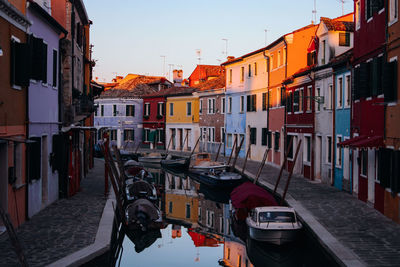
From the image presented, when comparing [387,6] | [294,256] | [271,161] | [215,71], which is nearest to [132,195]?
[294,256]

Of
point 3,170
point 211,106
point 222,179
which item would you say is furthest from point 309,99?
point 211,106

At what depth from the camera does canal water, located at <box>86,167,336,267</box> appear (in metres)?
14.2

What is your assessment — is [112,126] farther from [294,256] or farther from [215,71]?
[294,256]

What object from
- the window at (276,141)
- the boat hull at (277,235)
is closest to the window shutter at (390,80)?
the boat hull at (277,235)

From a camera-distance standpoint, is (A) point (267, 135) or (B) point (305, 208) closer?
(B) point (305, 208)

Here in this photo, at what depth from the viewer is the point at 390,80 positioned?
51.5ft

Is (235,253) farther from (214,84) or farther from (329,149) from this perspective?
(214,84)

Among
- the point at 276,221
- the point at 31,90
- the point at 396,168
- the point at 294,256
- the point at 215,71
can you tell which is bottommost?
the point at 294,256

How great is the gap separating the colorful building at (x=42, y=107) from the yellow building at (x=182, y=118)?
1321 inches

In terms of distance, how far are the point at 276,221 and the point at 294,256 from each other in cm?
117

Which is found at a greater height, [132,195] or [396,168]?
[396,168]

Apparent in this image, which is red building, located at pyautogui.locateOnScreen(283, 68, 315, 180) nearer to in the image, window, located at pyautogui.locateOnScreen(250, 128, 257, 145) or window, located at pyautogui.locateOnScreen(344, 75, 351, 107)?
window, located at pyautogui.locateOnScreen(344, 75, 351, 107)

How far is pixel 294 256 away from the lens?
1448cm

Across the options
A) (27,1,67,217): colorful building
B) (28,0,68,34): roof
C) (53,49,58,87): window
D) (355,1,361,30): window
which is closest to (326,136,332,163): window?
(355,1,361,30): window
